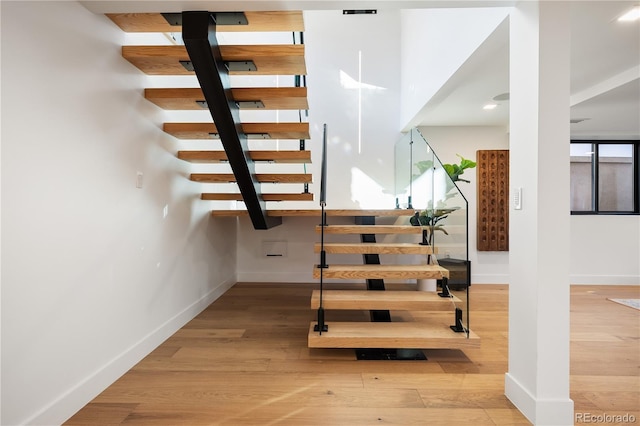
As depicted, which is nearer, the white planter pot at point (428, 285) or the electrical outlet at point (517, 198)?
the electrical outlet at point (517, 198)

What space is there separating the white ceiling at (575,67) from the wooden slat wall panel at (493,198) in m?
0.52

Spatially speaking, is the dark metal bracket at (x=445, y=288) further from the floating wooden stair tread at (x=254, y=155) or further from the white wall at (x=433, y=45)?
the white wall at (x=433, y=45)

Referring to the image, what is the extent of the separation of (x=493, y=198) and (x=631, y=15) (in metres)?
3.00

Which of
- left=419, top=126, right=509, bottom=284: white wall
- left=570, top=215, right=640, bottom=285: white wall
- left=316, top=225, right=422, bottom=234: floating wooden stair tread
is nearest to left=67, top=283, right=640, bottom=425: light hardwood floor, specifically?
left=316, top=225, right=422, bottom=234: floating wooden stair tread

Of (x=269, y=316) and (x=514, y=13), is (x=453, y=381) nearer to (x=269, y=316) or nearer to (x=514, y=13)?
(x=269, y=316)

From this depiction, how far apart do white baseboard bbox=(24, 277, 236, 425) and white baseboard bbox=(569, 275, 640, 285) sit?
18.5 ft

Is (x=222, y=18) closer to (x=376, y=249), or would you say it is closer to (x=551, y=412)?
(x=376, y=249)

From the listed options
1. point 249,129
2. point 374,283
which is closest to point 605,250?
point 374,283

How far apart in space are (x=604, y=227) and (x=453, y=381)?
475 cm

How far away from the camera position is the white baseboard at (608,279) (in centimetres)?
505

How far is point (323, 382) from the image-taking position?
2.03 meters

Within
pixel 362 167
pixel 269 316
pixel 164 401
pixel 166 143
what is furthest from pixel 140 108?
pixel 362 167

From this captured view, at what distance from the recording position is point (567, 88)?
5.36ft

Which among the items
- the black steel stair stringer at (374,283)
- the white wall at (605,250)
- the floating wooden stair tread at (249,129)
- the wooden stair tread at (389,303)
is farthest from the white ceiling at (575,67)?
the wooden stair tread at (389,303)
